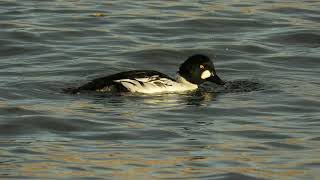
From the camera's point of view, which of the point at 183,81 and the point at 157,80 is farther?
the point at 183,81

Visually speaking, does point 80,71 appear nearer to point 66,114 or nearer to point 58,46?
point 58,46

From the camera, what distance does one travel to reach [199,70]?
55.9 ft

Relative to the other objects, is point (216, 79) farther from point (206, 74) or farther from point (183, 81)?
point (183, 81)

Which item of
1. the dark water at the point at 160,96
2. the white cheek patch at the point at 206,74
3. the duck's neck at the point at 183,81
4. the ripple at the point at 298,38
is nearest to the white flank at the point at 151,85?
the dark water at the point at 160,96

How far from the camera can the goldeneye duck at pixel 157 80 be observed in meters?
16.0

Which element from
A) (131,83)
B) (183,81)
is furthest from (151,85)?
(183,81)

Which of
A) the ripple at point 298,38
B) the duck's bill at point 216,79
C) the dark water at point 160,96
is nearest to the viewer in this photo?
the dark water at point 160,96

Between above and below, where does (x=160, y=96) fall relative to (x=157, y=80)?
below

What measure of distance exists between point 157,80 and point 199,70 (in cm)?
104

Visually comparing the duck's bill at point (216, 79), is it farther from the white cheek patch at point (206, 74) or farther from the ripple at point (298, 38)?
the ripple at point (298, 38)

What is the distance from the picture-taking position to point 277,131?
13555 millimetres

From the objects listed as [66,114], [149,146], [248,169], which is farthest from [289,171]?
[66,114]

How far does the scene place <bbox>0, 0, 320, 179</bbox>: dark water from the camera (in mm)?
11766

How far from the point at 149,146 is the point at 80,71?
215 inches
